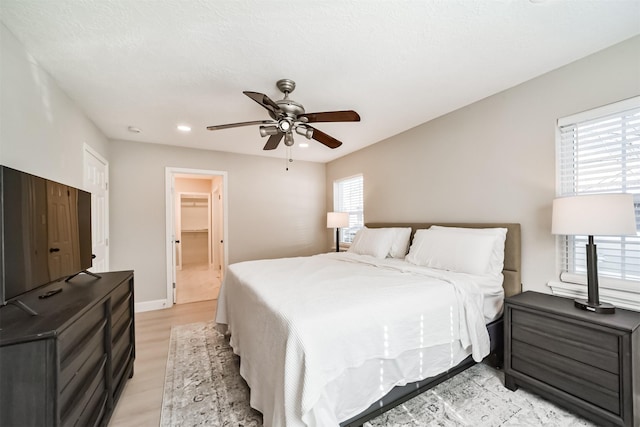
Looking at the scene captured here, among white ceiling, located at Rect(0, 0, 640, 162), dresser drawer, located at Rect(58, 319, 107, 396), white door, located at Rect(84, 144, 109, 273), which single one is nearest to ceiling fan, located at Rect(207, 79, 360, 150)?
white ceiling, located at Rect(0, 0, 640, 162)

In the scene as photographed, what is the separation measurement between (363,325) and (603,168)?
2166mm

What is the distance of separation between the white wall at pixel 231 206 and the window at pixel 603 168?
3845mm

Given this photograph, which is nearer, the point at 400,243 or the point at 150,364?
the point at 150,364

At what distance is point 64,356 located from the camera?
3.75ft

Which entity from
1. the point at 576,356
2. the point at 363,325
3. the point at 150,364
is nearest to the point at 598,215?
the point at 576,356

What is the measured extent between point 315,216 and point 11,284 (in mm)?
4382

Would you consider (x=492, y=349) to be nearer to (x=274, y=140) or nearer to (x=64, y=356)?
(x=274, y=140)

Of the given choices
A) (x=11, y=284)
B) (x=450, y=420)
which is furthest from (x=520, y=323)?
(x=11, y=284)

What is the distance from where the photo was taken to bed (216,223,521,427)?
1.33m

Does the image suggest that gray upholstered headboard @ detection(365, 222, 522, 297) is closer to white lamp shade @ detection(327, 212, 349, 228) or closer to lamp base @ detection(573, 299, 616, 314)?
lamp base @ detection(573, 299, 616, 314)

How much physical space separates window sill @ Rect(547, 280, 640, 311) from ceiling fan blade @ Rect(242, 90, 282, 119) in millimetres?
2691

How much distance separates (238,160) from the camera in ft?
15.1

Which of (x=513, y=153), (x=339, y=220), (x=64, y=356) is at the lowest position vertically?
(x=64, y=356)

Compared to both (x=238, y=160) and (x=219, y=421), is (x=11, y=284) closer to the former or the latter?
(x=219, y=421)
